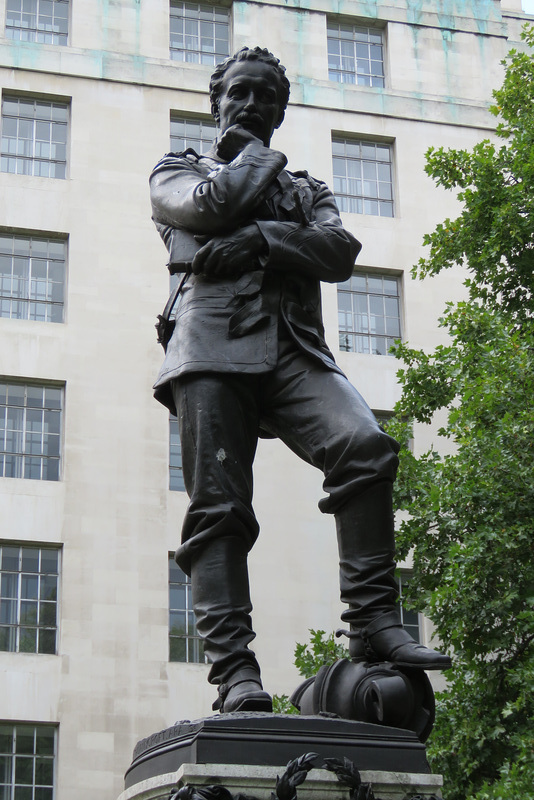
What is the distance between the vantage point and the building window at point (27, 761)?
2500 cm

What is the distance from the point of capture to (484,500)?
707 inches

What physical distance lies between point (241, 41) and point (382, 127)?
373 cm

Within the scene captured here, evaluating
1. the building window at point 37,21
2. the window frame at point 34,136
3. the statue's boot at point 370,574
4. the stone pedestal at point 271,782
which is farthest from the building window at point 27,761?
the stone pedestal at point 271,782

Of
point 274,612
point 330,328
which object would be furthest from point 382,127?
point 274,612

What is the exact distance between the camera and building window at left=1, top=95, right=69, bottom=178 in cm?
3053

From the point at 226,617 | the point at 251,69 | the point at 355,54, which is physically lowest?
the point at 226,617

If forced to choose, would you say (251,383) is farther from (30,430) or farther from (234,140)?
(30,430)

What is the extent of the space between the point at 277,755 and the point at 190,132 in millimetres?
27805

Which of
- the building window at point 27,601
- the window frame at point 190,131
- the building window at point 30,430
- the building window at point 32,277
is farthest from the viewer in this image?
the window frame at point 190,131

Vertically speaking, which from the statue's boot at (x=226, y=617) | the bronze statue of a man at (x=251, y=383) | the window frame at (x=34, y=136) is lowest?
the statue's boot at (x=226, y=617)

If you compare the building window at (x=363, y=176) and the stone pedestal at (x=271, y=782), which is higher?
the building window at (x=363, y=176)

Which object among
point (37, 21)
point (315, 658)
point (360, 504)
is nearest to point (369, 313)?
point (37, 21)

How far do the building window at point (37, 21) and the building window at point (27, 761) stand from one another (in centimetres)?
1480

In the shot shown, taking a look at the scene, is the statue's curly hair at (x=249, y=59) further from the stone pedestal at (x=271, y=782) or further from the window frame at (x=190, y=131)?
the window frame at (x=190, y=131)
